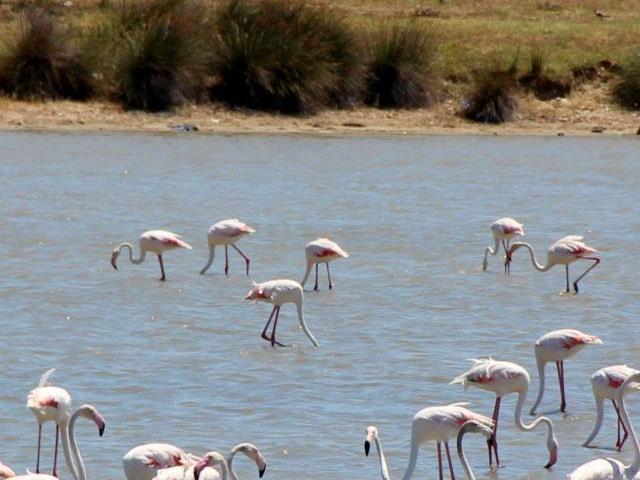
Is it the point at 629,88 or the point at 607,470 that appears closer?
the point at 607,470

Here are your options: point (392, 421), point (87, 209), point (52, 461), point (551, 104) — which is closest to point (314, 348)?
point (392, 421)

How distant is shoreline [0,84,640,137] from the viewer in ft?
72.0

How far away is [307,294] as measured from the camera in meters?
12.3

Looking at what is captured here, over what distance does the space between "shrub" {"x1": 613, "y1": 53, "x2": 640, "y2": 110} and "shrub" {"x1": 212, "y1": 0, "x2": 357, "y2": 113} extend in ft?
14.6

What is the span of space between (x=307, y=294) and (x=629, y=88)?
1403 cm

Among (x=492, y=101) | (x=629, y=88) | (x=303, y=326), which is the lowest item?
(x=303, y=326)

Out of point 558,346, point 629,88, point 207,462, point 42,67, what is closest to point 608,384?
point 558,346

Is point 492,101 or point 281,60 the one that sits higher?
point 281,60

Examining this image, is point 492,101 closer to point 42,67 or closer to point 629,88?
point 629,88

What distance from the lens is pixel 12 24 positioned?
2528 cm

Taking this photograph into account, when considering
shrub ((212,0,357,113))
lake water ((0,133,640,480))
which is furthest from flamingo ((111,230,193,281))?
shrub ((212,0,357,113))

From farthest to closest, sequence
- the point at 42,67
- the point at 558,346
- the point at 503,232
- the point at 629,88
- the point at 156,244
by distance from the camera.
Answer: the point at 629,88, the point at 42,67, the point at 503,232, the point at 156,244, the point at 558,346

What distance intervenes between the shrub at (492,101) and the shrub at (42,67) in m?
5.99

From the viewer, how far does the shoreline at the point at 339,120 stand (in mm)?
21953
